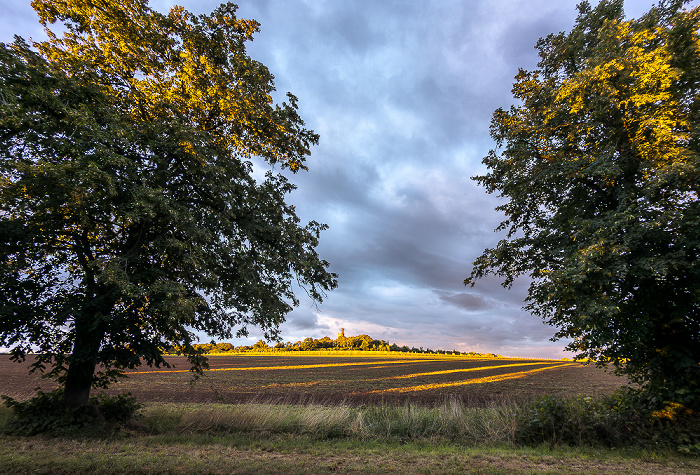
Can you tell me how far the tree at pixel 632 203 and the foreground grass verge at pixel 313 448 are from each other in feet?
11.9

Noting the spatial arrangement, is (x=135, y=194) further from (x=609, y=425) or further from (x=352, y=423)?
(x=609, y=425)

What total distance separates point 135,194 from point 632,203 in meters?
15.2

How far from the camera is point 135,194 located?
8422 mm

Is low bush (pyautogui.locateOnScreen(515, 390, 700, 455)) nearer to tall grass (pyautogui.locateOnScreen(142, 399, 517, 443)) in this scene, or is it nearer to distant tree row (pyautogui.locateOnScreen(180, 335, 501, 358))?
tall grass (pyautogui.locateOnScreen(142, 399, 517, 443))

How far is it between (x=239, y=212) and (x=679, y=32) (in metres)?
17.1

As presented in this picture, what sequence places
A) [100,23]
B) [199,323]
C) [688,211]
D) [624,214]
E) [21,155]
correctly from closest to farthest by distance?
[21,155] → [688,211] → [624,214] → [100,23] → [199,323]

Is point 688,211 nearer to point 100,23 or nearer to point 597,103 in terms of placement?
point 597,103

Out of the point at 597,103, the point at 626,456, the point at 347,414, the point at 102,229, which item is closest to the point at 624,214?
the point at 597,103

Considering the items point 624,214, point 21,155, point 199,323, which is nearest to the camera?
point 21,155

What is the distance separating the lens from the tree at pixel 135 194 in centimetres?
831

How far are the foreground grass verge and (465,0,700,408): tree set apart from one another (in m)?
3.64

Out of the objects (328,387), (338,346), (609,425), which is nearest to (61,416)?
(609,425)

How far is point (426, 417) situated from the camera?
11.8 m

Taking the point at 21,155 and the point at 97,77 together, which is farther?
the point at 97,77
